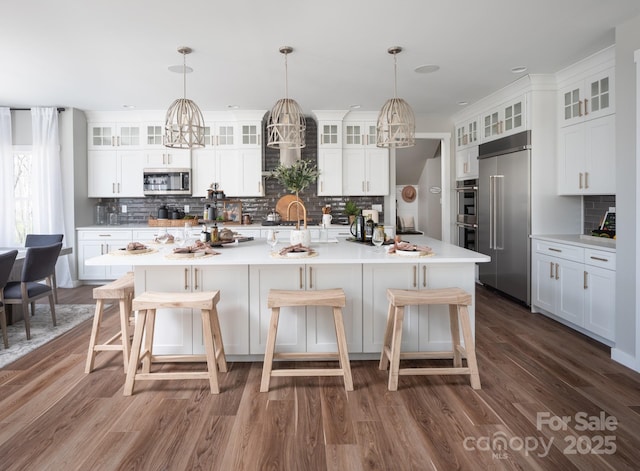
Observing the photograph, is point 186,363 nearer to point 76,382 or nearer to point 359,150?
point 76,382

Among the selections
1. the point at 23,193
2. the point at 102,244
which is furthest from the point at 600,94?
the point at 23,193

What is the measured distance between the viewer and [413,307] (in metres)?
3.20

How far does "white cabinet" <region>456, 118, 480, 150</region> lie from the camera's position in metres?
6.08

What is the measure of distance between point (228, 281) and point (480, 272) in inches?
165

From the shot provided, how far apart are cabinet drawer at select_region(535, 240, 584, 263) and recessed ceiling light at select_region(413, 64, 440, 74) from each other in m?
2.23

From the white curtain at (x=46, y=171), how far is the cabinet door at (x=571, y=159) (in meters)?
6.71

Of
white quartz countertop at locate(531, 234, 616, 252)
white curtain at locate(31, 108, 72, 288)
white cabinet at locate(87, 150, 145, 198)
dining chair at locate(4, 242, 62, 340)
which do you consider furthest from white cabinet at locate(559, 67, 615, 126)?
white curtain at locate(31, 108, 72, 288)

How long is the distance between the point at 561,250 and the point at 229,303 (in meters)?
3.36

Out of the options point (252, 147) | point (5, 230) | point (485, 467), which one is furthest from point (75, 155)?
point (485, 467)

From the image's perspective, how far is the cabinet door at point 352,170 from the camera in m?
6.53

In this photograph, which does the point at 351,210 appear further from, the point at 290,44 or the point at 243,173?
the point at 290,44

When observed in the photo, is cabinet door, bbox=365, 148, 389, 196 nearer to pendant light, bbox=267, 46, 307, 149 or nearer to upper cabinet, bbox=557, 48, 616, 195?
upper cabinet, bbox=557, 48, 616, 195

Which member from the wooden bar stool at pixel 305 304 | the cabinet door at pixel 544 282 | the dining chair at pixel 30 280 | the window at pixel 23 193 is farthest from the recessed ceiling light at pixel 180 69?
the cabinet door at pixel 544 282

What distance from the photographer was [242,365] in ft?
10.5
